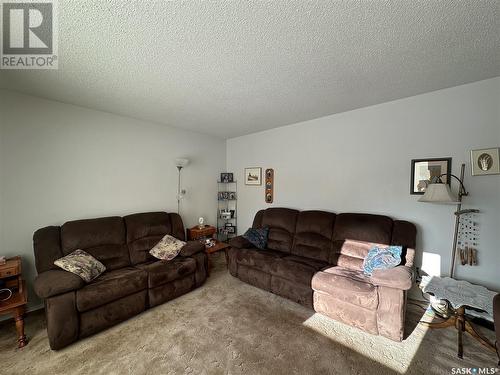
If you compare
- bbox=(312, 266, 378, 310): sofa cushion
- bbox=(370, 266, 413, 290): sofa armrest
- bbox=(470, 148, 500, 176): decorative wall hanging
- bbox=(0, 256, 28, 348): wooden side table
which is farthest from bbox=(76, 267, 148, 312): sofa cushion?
bbox=(470, 148, 500, 176): decorative wall hanging

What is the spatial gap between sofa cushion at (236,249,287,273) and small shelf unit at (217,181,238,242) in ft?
4.65

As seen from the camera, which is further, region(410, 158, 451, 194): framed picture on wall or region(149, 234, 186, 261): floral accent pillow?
region(149, 234, 186, 261): floral accent pillow

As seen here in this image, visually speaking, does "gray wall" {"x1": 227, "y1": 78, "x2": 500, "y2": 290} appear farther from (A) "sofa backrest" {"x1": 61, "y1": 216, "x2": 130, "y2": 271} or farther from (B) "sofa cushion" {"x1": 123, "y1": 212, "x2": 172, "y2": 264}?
(A) "sofa backrest" {"x1": 61, "y1": 216, "x2": 130, "y2": 271}

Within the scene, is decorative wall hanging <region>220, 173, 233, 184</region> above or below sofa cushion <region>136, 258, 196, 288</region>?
above

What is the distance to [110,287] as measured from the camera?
2.04 meters

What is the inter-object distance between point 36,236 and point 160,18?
8.54 feet

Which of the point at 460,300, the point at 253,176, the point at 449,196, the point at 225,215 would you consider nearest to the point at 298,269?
the point at 460,300

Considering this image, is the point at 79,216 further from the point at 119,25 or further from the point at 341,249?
the point at 341,249

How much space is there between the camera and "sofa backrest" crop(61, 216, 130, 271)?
2.40 m

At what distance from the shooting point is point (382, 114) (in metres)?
2.70

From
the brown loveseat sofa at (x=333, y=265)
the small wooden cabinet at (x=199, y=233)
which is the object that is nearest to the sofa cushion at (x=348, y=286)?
the brown loveseat sofa at (x=333, y=265)

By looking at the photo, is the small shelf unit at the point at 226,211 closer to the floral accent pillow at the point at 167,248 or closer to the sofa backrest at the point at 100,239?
the floral accent pillow at the point at 167,248

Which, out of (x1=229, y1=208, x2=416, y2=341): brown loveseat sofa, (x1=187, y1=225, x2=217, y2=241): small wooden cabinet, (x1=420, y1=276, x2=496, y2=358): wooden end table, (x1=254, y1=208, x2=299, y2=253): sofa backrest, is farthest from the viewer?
(x1=187, y1=225, x2=217, y2=241): small wooden cabinet

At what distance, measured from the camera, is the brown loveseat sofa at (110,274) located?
181cm
